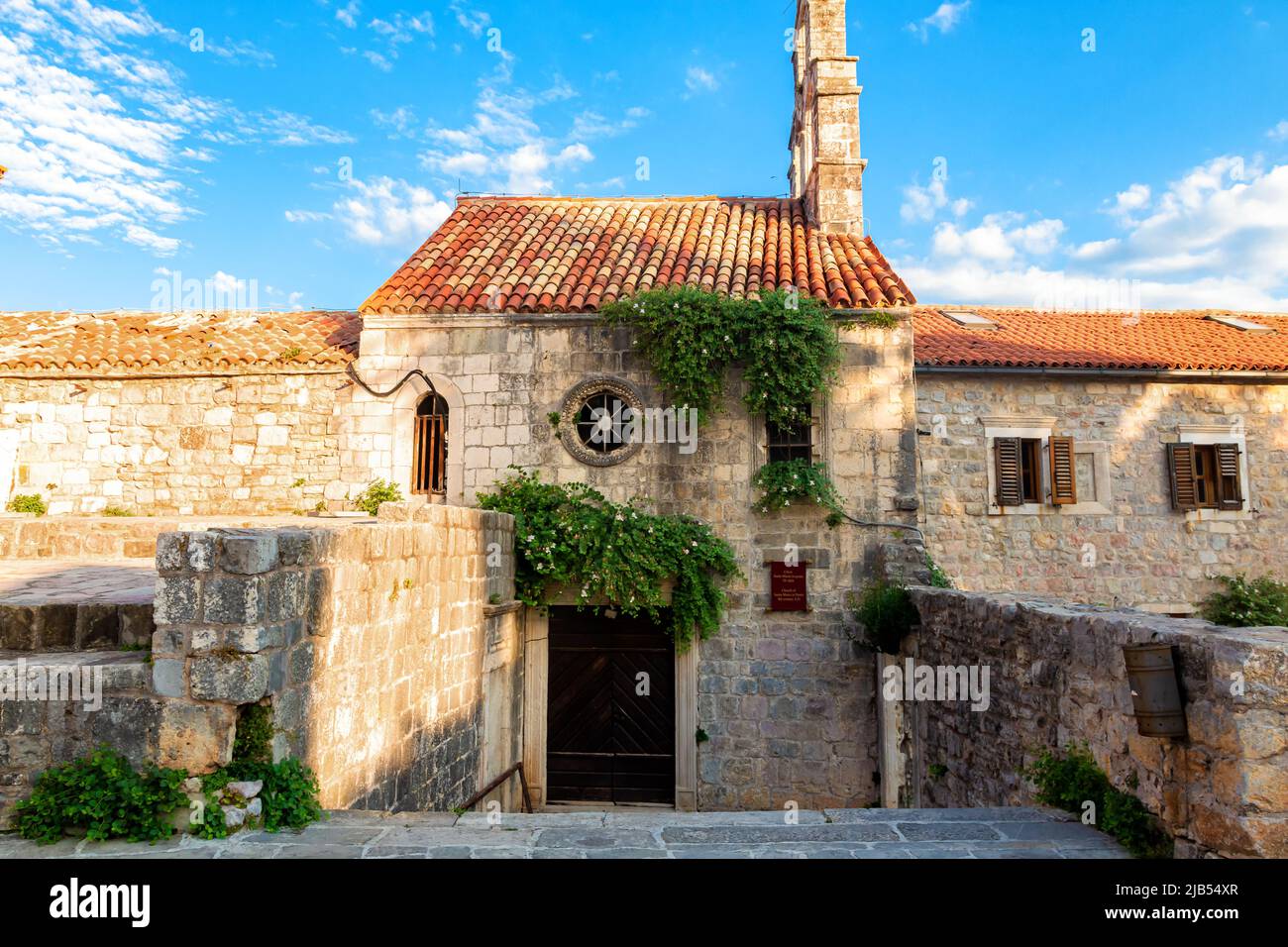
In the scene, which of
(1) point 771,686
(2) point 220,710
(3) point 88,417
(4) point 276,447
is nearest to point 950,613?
(1) point 771,686

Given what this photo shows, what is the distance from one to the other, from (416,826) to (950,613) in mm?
5389

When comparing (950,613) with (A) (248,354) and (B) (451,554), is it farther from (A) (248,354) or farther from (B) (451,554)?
(A) (248,354)

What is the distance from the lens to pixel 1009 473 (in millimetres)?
12344

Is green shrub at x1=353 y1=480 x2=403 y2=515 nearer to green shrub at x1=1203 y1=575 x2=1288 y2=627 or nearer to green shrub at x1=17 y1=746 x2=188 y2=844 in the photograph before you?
green shrub at x1=17 y1=746 x2=188 y2=844

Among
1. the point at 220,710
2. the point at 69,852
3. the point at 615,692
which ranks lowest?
the point at 615,692

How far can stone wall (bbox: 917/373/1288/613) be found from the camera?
1225cm

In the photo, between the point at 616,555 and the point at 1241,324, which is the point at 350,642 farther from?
the point at 1241,324

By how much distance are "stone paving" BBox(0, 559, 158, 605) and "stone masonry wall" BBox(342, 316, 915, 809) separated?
3635mm

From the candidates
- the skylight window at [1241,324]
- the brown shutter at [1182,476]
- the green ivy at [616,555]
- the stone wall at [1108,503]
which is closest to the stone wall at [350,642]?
the green ivy at [616,555]

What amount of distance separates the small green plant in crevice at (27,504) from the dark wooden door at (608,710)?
7.51 m

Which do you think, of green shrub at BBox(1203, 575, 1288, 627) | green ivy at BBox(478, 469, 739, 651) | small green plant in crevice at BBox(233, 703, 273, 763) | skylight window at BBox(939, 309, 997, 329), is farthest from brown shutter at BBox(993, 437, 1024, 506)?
small green plant in crevice at BBox(233, 703, 273, 763)

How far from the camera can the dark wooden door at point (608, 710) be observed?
970cm

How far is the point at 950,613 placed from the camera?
739cm
